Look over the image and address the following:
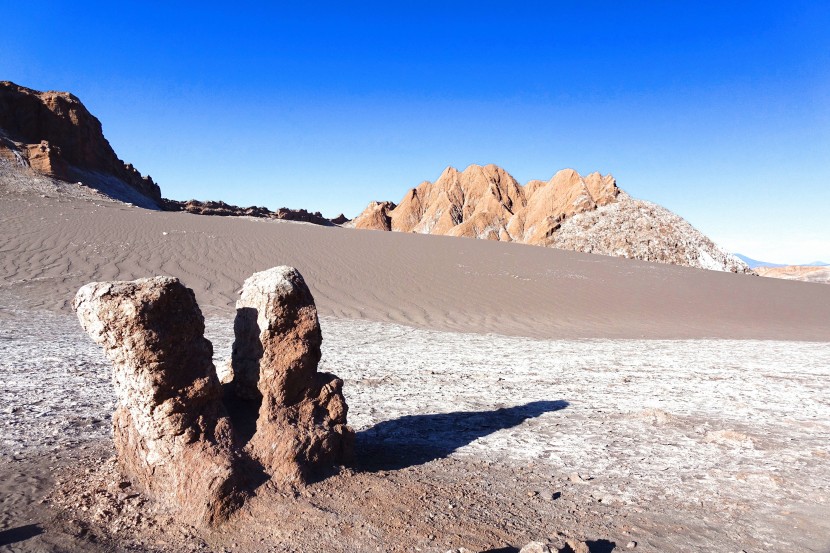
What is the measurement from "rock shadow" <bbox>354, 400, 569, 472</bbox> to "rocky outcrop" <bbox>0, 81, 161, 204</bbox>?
121 ft

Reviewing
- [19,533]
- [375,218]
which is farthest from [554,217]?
[19,533]

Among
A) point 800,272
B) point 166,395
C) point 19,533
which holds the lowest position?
point 19,533

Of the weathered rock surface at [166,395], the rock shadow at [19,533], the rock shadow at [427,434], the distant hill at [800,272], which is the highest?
the distant hill at [800,272]

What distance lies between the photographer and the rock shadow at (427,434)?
4.07 m

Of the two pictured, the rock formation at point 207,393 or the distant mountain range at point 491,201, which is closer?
the rock formation at point 207,393

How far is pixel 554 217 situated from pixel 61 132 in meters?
38.2

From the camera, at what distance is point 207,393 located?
3.26 m

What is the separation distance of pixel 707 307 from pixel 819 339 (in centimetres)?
374

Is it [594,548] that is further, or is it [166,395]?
[166,395]

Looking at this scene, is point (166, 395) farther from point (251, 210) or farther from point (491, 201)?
point (491, 201)

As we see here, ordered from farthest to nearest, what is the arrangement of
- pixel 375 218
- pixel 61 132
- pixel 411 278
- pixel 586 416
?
pixel 375 218 < pixel 61 132 < pixel 411 278 < pixel 586 416

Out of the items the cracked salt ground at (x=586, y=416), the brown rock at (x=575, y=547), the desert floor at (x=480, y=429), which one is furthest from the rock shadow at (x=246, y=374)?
the brown rock at (x=575, y=547)

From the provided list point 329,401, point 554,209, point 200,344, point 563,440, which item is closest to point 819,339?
point 563,440

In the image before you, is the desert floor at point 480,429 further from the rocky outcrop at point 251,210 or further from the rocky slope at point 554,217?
the rocky outcrop at point 251,210
